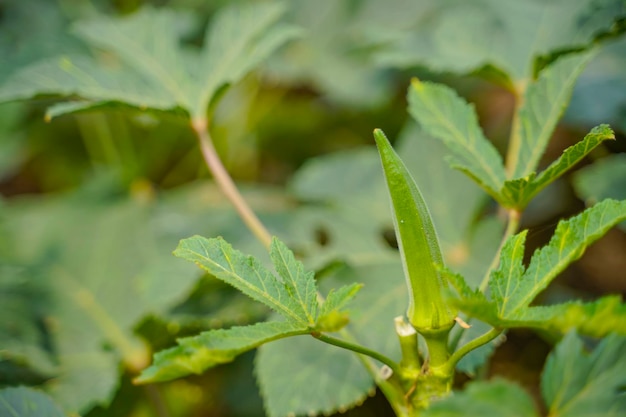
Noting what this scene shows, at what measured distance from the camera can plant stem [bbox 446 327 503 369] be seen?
49 cm

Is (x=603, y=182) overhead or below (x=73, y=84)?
below

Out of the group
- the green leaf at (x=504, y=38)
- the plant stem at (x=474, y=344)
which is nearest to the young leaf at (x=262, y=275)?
the plant stem at (x=474, y=344)

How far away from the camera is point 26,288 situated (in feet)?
3.44

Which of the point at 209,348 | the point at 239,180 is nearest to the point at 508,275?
the point at 209,348

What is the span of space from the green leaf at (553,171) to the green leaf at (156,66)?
0.41 meters

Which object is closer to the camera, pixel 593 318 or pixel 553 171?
pixel 593 318

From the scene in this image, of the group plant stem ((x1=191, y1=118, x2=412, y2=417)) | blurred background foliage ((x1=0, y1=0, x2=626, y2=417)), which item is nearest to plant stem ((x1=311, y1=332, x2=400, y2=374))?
plant stem ((x1=191, y1=118, x2=412, y2=417))

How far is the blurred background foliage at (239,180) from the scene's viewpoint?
2.99 feet

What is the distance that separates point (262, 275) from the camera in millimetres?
521

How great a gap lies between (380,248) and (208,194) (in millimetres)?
533

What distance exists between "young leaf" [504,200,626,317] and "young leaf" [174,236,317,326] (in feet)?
0.53

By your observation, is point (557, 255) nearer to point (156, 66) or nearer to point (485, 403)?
point (485, 403)

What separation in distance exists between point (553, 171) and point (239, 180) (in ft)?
3.62

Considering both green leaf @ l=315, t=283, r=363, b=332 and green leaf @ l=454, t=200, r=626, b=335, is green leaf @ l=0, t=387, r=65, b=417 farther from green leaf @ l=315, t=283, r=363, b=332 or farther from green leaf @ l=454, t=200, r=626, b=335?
green leaf @ l=454, t=200, r=626, b=335
